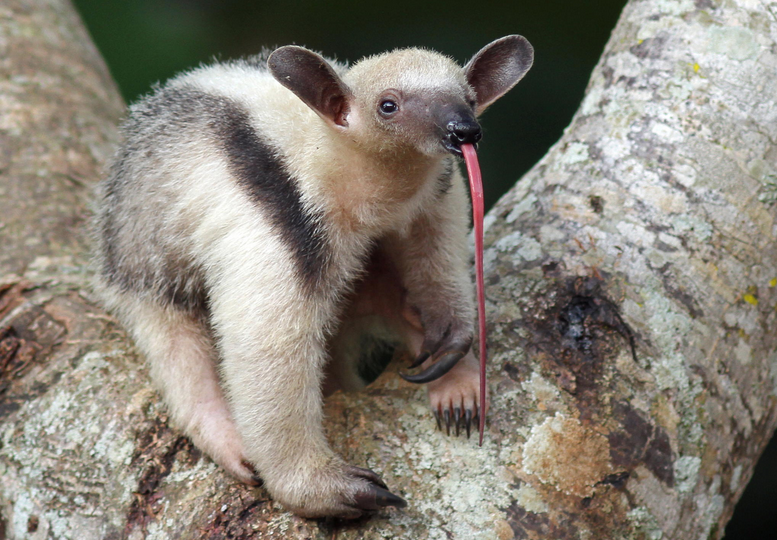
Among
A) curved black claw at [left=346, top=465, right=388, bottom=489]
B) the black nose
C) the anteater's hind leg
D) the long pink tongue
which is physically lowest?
the anteater's hind leg

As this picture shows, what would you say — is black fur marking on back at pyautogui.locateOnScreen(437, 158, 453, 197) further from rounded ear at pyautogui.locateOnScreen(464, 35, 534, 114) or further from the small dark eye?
the small dark eye

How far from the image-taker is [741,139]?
3.40m

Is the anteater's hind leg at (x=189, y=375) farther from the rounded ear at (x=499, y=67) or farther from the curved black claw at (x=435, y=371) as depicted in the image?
the rounded ear at (x=499, y=67)

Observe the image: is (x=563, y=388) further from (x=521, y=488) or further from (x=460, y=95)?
(x=460, y=95)

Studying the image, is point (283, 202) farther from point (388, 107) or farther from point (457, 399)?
point (457, 399)

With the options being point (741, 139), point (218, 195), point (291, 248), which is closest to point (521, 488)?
point (291, 248)

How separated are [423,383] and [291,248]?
0.78 m

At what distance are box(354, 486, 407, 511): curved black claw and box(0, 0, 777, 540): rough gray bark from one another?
7cm

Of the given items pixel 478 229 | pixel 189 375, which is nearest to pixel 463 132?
pixel 478 229

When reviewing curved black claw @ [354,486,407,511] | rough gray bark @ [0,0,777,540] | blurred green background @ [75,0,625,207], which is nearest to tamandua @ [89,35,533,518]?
curved black claw @ [354,486,407,511]

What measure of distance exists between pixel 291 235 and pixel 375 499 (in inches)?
40.6

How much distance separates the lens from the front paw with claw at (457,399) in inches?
114

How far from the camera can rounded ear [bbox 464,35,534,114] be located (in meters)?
3.02

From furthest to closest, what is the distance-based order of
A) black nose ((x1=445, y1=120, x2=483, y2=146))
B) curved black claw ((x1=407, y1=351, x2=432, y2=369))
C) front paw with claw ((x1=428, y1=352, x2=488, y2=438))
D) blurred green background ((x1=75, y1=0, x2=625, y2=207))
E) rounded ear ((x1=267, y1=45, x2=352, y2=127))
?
1. blurred green background ((x1=75, y1=0, x2=625, y2=207))
2. curved black claw ((x1=407, y1=351, x2=432, y2=369))
3. front paw with claw ((x1=428, y1=352, x2=488, y2=438))
4. rounded ear ((x1=267, y1=45, x2=352, y2=127))
5. black nose ((x1=445, y1=120, x2=483, y2=146))
